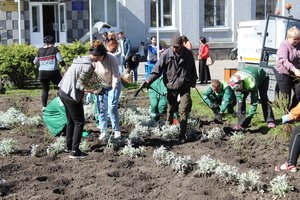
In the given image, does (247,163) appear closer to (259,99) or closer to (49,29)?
(259,99)

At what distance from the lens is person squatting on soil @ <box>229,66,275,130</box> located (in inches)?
367

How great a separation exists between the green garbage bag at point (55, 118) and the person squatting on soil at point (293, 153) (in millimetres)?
3639

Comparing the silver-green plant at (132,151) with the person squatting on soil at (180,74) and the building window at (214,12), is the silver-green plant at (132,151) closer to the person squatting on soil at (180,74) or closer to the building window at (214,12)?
the person squatting on soil at (180,74)

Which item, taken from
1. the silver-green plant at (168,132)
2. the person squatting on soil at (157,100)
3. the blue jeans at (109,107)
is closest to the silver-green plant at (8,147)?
the blue jeans at (109,107)

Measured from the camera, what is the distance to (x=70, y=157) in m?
7.70

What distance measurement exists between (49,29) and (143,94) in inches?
616

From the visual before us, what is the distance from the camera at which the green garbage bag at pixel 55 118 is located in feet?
29.2

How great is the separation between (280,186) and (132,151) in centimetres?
249

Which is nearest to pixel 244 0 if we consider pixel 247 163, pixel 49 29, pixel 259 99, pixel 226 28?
pixel 226 28

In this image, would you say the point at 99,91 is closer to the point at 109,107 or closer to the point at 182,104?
the point at 109,107

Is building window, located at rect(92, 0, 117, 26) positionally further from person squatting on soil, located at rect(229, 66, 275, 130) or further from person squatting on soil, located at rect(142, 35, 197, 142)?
person squatting on soil, located at rect(142, 35, 197, 142)

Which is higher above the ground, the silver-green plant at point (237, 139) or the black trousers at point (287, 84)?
the black trousers at point (287, 84)

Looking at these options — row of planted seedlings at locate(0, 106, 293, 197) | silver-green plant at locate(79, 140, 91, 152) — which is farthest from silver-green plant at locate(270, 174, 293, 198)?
silver-green plant at locate(79, 140, 91, 152)

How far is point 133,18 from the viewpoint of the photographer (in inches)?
1112
